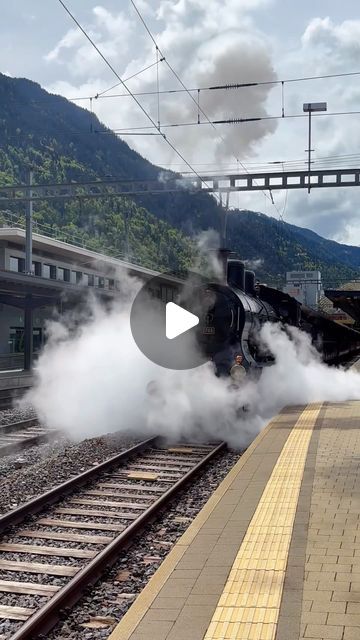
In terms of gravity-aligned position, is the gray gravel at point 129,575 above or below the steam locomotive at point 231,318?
below

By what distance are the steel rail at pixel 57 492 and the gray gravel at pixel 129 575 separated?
4.11ft

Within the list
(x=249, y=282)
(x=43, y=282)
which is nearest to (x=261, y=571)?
(x=249, y=282)

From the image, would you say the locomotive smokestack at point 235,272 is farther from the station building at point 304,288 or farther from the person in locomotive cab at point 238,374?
the station building at point 304,288

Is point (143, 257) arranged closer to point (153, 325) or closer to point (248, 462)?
point (153, 325)

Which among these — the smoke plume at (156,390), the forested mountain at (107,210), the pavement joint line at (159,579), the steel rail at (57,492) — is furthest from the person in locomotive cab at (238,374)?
the forested mountain at (107,210)

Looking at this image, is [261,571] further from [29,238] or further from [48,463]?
[29,238]

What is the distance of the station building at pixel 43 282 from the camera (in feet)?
65.2

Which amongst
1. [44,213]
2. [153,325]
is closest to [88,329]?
[153,325]

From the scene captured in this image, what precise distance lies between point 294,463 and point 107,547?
9.40ft

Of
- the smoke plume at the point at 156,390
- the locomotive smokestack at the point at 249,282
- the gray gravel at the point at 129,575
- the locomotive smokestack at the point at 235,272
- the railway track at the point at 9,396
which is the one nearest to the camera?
the gray gravel at the point at 129,575

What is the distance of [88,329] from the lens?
13.8 m

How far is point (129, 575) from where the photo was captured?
5.05m

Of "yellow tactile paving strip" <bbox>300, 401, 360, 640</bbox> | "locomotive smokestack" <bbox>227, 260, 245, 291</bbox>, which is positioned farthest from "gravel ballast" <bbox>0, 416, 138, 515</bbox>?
"locomotive smokestack" <bbox>227, 260, 245, 291</bbox>
